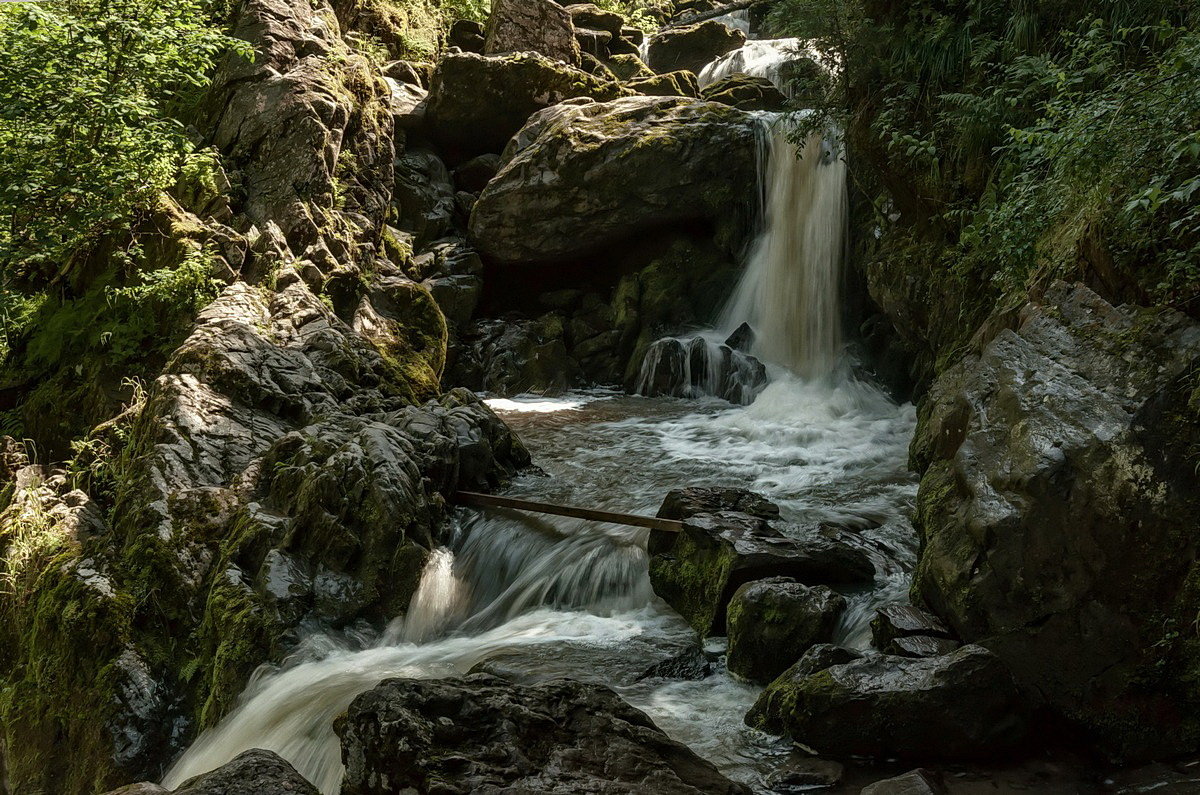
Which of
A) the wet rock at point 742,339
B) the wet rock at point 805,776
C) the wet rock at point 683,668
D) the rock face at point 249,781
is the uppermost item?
the wet rock at point 742,339

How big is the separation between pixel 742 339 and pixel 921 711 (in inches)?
367

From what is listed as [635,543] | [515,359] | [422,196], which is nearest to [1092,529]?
[635,543]

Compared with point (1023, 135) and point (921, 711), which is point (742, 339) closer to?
point (1023, 135)

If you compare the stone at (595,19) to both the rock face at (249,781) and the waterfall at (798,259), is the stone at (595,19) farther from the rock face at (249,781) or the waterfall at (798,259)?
the rock face at (249,781)

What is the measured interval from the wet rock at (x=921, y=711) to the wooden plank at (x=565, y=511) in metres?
2.35

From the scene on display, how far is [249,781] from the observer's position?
10.6 feet

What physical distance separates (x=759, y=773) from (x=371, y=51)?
14.6 meters

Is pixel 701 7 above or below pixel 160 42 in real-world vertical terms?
above

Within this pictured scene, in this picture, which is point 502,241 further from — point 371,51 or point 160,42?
point 160,42

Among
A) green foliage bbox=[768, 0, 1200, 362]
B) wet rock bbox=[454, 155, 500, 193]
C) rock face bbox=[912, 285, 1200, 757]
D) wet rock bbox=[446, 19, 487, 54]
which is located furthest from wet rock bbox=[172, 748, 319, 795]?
wet rock bbox=[446, 19, 487, 54]

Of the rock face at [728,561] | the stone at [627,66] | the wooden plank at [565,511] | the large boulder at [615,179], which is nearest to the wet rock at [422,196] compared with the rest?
the large boulder at [615,179]

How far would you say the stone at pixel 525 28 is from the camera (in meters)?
16.4

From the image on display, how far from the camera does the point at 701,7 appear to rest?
23.8 metres

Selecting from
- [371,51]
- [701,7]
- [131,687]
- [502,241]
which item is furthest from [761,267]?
[701,7]
